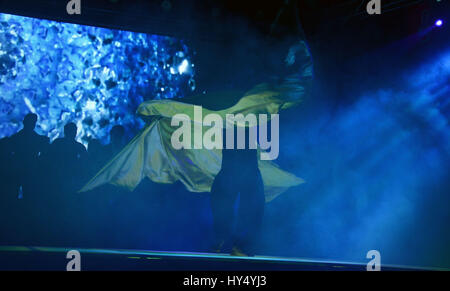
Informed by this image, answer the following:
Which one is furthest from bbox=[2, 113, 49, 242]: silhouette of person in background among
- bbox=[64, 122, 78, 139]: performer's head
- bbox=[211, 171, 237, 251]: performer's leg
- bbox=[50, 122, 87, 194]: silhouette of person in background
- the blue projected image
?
bbox=[211, 171, 237, 251]: performer's leg

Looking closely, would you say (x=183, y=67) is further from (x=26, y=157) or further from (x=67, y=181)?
(x=26, y=157)

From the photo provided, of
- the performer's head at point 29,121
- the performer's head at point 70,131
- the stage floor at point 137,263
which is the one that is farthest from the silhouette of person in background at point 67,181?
the stage floor at point 137,263

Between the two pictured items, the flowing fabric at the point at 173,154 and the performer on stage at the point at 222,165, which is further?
the flowing fabric at the point at 173,154

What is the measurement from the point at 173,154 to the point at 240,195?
1245 millimetres

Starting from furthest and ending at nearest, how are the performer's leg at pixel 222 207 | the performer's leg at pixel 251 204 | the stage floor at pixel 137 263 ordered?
1. the performer's leg at pixel 222 207
2. the performer's leg at pixel 251 204
3. the stage floor at pixel 137 263

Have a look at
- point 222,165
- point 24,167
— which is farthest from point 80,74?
point 222,165

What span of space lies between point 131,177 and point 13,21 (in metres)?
2.81

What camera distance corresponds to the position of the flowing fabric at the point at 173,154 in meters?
4.00

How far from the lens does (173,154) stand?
487 centimetres

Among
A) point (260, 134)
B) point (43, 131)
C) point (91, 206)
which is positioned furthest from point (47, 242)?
point (260, 134)

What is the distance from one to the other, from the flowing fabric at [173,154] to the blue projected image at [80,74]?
1655 mm

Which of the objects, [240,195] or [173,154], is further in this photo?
[173,154]

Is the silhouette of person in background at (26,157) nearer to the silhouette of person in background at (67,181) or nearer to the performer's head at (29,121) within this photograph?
the performer's head at (29,121)

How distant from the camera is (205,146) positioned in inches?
198
